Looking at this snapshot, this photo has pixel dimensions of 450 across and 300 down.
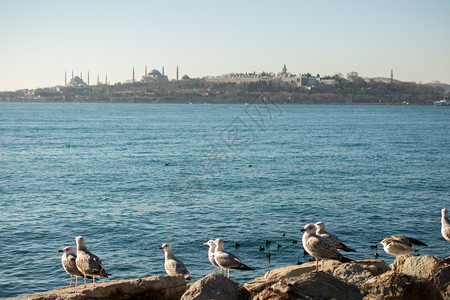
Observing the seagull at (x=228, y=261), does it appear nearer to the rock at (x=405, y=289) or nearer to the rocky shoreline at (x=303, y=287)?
the rocky shoreline at (x=303, y=287)

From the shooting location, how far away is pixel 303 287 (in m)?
8.23

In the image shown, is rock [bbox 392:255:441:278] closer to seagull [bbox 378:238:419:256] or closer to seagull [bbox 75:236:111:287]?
seagull [bbox 378:238:419:256]

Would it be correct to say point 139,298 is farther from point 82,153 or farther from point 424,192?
point 82,153

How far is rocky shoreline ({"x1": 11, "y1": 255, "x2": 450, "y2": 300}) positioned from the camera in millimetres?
8250

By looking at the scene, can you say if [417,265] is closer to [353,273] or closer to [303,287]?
[353,273]

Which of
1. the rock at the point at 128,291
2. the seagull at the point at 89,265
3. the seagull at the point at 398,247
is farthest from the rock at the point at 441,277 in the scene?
the seagull at the point at 89,265

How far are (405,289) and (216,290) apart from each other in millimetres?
3471

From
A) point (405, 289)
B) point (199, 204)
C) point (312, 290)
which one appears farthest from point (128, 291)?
point (199, 204)

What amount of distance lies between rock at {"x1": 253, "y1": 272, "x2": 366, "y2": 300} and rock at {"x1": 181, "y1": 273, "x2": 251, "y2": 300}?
364mm

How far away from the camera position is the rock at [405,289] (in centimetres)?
882

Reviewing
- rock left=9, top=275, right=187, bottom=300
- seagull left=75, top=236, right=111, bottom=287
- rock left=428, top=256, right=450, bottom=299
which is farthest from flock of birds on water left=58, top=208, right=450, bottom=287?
rock left=428, top=256, right=450, bottom=299

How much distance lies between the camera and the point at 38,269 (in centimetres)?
1711

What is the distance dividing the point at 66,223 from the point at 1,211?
15.8ft

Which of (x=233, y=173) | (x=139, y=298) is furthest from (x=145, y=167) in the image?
(x=139, y=298)
